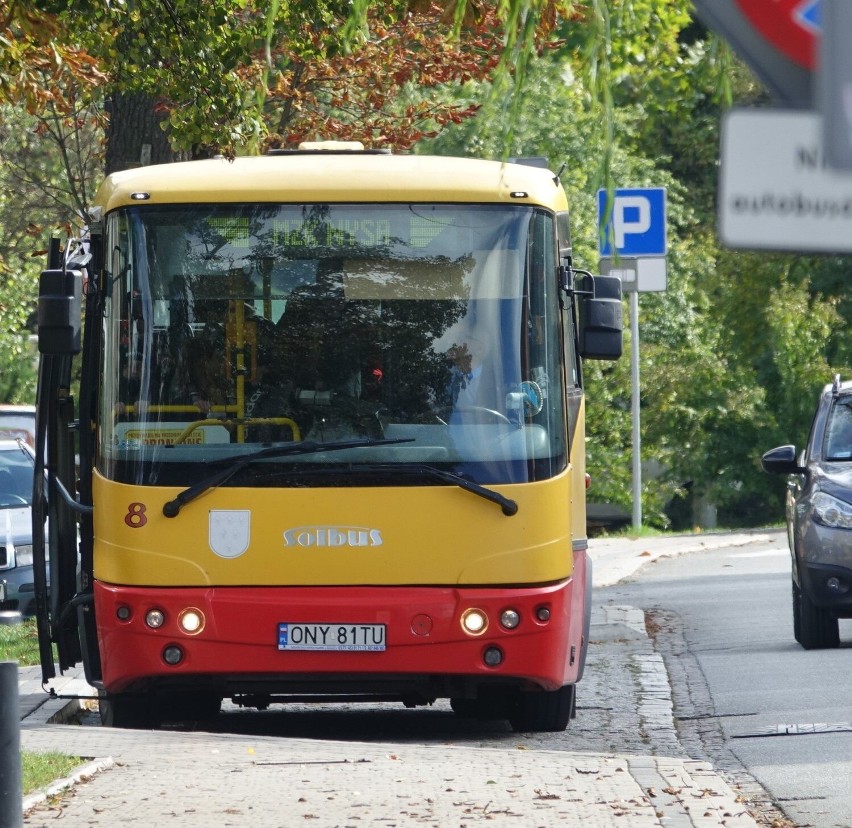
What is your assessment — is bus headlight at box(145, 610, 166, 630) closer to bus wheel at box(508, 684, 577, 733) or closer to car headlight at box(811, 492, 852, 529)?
bus wheel at box(508, 684, 577, 733)

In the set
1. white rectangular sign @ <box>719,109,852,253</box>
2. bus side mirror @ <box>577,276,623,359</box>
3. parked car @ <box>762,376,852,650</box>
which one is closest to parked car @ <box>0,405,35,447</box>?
parked car @ <box>762,376,852,650</box>

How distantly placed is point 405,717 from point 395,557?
7.65 feet

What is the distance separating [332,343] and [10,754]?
12.7ft

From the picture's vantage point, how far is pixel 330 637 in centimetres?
1040

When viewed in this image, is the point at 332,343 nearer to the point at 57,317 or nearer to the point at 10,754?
the point at 57,317

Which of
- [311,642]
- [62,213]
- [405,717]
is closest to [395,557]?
[311,642]

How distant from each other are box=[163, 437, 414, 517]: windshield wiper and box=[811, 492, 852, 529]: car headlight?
14.1ft

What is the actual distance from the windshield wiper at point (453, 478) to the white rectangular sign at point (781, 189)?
18.2 ft

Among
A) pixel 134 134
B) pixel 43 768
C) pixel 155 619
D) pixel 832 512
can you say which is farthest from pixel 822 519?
pixel 134 134

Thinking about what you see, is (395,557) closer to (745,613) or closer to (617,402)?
(745,613)

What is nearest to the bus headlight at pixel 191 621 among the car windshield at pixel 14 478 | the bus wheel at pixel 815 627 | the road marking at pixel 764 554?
the bus wheel at pixel 815 627

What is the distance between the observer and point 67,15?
11.9m

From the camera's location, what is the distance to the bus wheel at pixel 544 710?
11.3m

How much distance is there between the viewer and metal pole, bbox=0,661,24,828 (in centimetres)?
700
